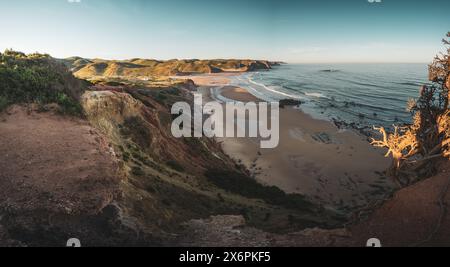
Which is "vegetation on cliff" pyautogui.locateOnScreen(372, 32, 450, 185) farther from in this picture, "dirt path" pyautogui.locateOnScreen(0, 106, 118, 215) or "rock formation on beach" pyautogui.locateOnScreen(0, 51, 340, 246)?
"dirt path" pyautogui.locateOnScreen(0, 106, 118, 215)

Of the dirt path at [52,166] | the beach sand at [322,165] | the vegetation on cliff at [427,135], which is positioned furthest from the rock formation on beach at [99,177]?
the vegetation on cliff at [427,135]

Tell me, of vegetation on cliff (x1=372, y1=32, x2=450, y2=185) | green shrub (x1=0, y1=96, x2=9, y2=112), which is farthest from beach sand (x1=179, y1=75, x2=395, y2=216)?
green shrub (x1=0, y1=96, x2=9, y2=112)

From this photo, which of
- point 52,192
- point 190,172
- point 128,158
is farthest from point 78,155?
point 190,172

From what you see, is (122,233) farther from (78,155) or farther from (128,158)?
(128,158)

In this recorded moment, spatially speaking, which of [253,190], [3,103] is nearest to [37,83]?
[3,103]

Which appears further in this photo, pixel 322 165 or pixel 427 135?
pixel 322 165

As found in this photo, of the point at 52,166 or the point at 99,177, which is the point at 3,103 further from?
the point at 99,177

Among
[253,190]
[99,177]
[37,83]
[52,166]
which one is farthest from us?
[253,190]

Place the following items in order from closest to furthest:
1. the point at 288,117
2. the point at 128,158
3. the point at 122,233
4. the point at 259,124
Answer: the point at 122,233 < the point at 128,158 < the point at 259,124 < the point at 288,117
